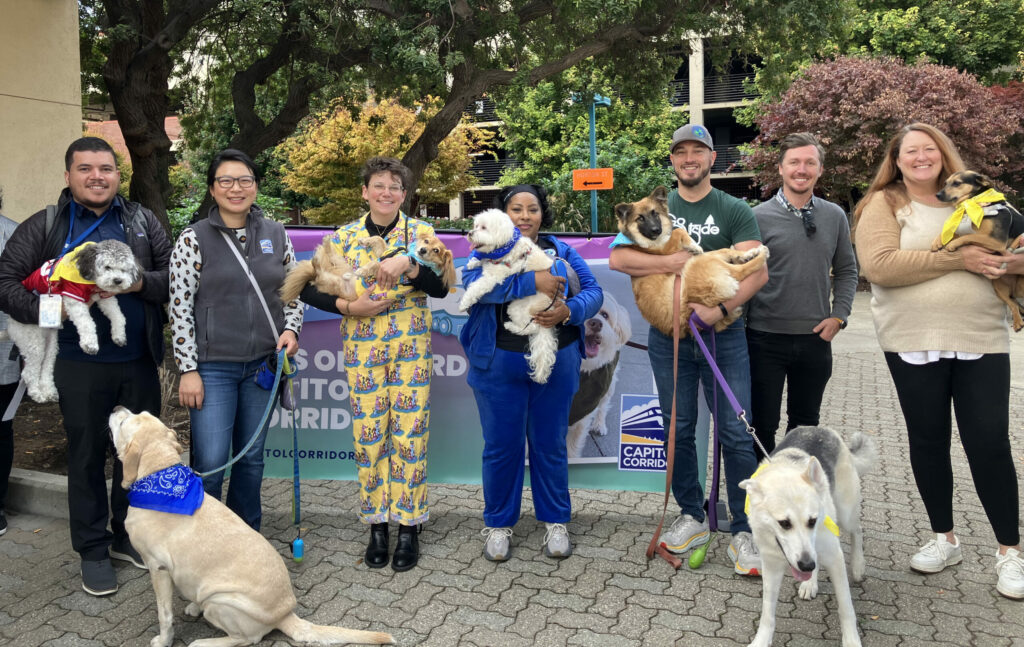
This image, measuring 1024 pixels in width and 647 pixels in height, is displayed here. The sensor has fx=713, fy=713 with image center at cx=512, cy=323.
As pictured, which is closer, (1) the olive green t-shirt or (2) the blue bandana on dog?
(2) the blue bandana on dog

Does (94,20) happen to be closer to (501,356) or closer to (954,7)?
(501,356)

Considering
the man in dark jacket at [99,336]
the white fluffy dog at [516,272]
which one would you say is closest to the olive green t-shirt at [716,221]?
the white fluffy dog at [516,272]

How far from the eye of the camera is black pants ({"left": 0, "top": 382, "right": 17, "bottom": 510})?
423 cm

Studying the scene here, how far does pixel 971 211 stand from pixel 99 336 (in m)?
4.22

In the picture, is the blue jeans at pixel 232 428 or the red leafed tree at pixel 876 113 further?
the red leafed tree at pixel 876 113

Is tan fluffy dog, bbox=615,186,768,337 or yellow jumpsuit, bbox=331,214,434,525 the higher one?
tan fluffy dog, bbox=615,186,768,337

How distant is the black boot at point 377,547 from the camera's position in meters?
3.96

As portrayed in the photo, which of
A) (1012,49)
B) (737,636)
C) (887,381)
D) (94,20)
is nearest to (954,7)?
(1012,49)

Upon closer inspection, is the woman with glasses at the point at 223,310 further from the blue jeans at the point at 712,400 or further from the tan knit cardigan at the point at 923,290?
the tan knit cardigan at the point at 923,290

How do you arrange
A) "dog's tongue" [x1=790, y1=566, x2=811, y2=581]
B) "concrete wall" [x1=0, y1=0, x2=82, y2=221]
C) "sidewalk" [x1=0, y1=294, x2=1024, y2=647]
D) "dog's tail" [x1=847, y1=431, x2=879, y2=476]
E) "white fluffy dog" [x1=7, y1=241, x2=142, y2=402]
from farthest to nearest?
"concrete wall" [x1=0, y1=0, x2=82, y2=221]
"dog's tail" [x1=847, y1=431, x2=879, y2=476]
"white fluffy dog" [x1=7, y1=241, x2=142, y2=402]
"sidewalk" [x1=0, y1=294, x2=1024, y2=647]
"dog's tongue" [x1=790, y1=566, x2=811, y2=581]

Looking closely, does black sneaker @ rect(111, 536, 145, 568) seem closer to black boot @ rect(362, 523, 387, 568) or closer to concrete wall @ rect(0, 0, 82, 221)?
black boot @ rect(362, 523, 387, 568)

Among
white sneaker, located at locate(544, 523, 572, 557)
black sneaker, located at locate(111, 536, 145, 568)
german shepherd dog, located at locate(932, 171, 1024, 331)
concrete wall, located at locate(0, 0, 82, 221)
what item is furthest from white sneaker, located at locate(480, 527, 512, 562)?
concrete wall, located at locate(0, 0, 82, 221)

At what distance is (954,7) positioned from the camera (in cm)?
2459

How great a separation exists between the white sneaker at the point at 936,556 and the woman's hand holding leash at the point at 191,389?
12.5ft
